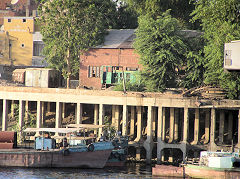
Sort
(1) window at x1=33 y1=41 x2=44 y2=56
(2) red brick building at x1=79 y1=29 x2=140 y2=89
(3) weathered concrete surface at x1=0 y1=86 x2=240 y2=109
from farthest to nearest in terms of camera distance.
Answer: (1) window at x1=33 y1=41 x2=44 y2=56, (2) red brick building at x1=79 y1=29 x2=140 y2=89, (3) weathered concrete surface at x1=0 y1=86 x2=240 y2=109

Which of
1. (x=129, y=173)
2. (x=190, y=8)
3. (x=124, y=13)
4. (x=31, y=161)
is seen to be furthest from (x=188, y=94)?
(x=124, y=13)

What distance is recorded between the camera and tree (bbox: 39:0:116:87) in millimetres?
65562

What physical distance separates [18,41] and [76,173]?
34470mm

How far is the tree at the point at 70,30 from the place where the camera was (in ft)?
215

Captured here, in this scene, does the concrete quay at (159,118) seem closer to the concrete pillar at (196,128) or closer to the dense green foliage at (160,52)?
the concrete pillar at (196,128)

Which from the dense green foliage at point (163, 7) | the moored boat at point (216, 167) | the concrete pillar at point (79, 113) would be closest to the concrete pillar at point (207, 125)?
the moored boat at point (216, 167)

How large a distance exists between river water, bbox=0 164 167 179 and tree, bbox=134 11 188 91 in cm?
1051

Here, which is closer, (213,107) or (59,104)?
(213,107)

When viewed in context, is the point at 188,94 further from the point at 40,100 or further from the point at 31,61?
the point at 31,61

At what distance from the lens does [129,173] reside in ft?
153

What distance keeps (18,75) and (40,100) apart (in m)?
9.99

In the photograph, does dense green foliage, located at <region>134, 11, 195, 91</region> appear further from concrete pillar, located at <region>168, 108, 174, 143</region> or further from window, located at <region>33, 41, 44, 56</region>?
window, located at <region>33, 41, 44, 56</region>

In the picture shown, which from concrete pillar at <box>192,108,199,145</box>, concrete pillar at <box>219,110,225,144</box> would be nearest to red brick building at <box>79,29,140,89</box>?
concrete pillar at <box>192,108,199,145</box>

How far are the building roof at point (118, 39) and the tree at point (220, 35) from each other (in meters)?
11.6
